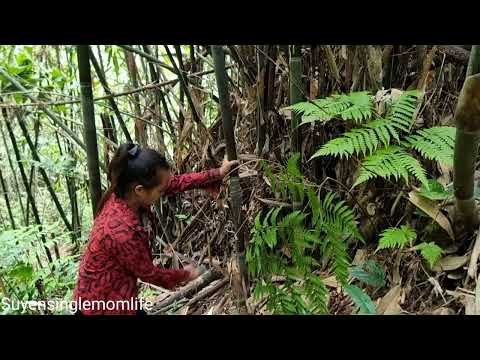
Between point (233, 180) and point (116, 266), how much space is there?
38 centimetres

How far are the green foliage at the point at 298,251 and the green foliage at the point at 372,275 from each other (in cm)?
8

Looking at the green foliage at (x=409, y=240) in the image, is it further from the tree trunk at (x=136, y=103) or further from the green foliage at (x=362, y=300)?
the tree trunk at (x=136, y=103)

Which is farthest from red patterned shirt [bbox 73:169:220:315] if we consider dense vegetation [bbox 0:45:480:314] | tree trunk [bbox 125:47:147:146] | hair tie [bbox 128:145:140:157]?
tree trunk [bbox 125:47:147:146]

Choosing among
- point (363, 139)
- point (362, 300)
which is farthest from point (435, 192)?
point (362, 300)

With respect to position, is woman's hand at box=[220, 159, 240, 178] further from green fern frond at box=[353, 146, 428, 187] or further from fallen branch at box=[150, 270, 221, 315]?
fallen branch at box=[150, 270, 221, 315]

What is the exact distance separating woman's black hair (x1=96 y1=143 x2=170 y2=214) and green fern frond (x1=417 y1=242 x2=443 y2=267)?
2.25 ft

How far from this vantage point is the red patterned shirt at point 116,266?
105 centimetres

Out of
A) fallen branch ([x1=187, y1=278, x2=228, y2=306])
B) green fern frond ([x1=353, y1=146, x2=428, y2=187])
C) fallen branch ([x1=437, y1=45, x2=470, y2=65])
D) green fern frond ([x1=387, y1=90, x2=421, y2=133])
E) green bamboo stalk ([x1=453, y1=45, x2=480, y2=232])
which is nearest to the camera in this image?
green bamboo stalk ([x1=453, y1=45, x2=480, y2=232])

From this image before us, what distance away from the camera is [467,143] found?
958mm

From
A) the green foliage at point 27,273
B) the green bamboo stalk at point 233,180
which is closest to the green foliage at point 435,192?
the green bamboo stalk at point 233,180

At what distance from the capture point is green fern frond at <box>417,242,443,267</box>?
1.07 meters

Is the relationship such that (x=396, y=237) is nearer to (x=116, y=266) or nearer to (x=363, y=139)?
(x=363, y=139)
